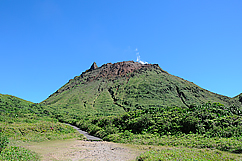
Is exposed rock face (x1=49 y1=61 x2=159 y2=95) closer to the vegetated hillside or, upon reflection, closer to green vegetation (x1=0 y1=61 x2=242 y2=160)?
the vegetated hillside

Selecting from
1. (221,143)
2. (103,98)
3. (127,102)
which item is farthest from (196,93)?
(221,143)

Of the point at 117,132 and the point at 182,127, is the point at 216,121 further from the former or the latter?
the point at 117,132

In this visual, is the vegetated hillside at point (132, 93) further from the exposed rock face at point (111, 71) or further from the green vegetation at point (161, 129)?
the green vegetation at point (161, 129)

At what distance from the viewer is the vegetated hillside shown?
67.0 meters

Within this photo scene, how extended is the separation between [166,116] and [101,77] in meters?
81.6

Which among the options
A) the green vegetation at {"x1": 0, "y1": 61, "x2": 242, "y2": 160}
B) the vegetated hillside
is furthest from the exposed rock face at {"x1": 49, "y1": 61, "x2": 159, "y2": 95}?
the green vegetation at {"x1": 0, "y1": 61, "x2": 242, "y2": 160}

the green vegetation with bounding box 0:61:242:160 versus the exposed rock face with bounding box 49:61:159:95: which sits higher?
the exposed rock face with bounding box 49:61:159:95

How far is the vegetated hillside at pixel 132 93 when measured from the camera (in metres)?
67.0

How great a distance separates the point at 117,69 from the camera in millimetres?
106000

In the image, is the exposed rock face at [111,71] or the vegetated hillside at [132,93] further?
the exposed rock face at [111,71]

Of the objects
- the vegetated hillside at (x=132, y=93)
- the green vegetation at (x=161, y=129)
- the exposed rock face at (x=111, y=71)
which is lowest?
the green vegetation at (x=161, y=129)

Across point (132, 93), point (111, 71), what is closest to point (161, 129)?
point (132, 93)

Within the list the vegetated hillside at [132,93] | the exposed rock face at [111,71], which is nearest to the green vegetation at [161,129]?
the vegetated hillside at [132,93]

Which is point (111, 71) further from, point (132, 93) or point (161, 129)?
point (161, 129)
